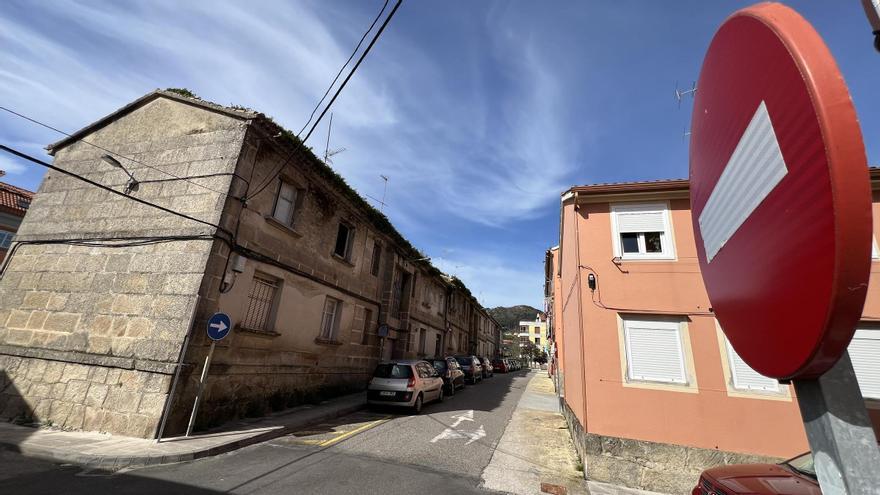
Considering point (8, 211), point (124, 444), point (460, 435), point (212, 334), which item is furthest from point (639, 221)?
point (8, 211)

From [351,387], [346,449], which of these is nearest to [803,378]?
[346,449]

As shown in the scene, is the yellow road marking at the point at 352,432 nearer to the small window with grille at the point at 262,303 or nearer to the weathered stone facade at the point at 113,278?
the weathered stone facade at the point at 113,278

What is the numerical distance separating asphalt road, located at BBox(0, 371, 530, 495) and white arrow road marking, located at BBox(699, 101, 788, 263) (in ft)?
18.3

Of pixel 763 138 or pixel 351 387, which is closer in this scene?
pixel 763 138

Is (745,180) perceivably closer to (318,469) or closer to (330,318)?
(318,469)

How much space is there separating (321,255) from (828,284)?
41.2 ft

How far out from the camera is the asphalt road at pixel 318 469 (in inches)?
207

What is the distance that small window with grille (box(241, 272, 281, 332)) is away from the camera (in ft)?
32.4

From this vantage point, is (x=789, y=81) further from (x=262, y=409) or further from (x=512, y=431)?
(x=262, y=409)

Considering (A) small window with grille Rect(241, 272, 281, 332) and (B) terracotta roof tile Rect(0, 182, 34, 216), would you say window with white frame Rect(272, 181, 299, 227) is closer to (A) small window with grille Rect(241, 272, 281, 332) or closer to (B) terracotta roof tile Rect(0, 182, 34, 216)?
(A) small window with grille Rect(241, 272, 281, 332)

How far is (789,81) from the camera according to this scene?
3.80 ft

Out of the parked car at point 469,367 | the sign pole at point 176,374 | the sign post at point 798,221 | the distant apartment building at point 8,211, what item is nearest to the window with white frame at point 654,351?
the sign post at point 798,221

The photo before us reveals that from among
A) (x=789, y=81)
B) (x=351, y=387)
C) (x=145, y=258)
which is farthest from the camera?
(x=351, y=387)

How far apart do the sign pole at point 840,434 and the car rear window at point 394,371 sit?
38.4ft
